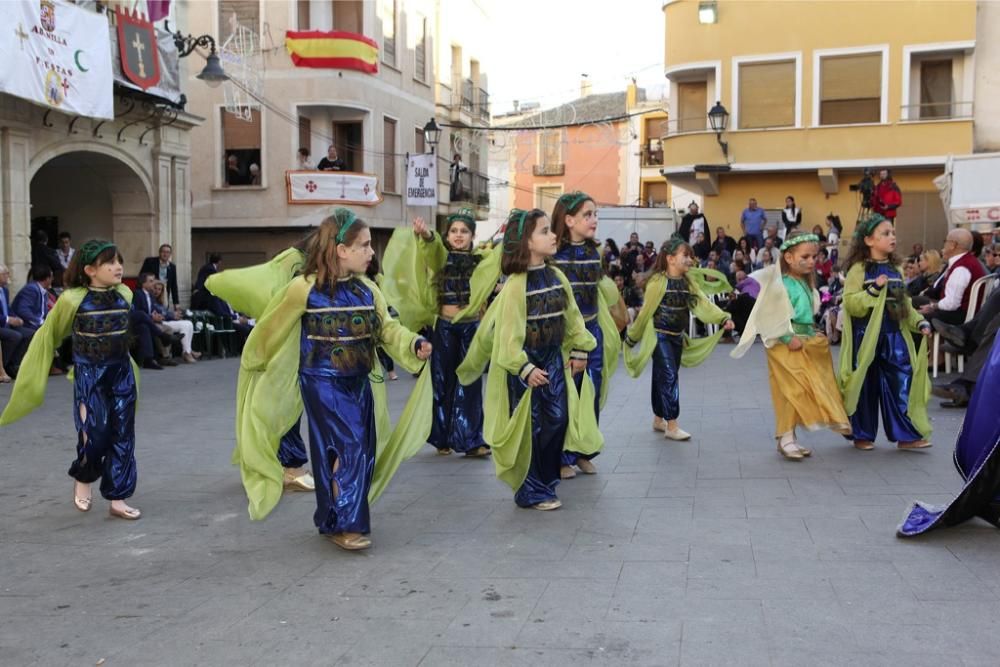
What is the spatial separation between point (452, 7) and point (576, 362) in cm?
2942

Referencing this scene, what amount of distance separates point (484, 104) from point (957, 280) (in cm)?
2688

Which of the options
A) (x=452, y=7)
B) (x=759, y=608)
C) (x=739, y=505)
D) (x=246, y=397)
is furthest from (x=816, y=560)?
(x=452, y=7)

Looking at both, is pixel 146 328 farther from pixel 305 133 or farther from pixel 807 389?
pixel 305 133

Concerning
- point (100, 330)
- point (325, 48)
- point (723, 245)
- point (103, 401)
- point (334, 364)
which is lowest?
point (103, 401)

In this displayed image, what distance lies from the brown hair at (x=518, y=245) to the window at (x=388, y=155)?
74.5ft

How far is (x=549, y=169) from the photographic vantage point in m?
50.1

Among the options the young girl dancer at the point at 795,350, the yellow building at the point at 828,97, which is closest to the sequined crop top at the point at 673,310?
the young girl dancer at the point at 795,350

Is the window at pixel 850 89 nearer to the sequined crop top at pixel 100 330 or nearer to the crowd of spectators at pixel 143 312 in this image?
the crowd of spectators at pixel 143 312

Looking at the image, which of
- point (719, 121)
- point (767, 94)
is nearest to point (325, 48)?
A: point (719, 121)

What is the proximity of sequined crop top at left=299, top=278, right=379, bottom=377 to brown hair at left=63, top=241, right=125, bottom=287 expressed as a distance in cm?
173

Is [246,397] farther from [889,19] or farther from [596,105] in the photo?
[596,105]

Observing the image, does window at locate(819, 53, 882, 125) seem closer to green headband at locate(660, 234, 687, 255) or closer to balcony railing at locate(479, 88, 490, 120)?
balcony railing at locate(479, 88, 490, 120)

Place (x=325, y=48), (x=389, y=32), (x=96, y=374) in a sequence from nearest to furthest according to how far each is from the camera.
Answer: (x=96, y=374), (x=325, y=48), (x=389, y=32)

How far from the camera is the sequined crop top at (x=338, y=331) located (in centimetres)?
562
